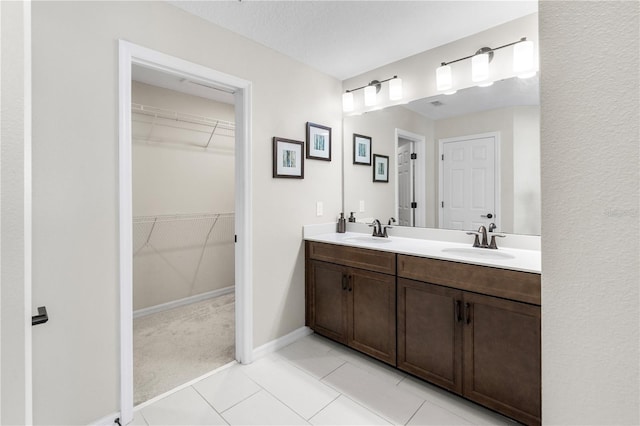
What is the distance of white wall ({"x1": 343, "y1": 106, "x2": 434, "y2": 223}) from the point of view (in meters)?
2.51

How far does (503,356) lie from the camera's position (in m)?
1.58

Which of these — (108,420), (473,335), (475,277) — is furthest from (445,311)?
(108,420)

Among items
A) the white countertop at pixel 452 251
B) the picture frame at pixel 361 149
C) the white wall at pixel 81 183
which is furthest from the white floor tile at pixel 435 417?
the picture frame at pixel 361 149

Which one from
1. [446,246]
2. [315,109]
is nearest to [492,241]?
[446,246]

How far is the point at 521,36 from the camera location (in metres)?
1.94

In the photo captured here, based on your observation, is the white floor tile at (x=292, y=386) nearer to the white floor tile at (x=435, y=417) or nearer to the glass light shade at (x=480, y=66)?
the white floor tile at (x=435, y=417)

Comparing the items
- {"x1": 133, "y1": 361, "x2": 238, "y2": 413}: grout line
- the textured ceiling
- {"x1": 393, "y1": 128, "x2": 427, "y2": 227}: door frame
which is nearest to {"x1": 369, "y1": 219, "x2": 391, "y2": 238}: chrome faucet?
{"x1": 393, "y1": 128, "x2": 427, "y2": 227}: door frame

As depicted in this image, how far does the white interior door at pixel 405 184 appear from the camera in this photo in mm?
2569

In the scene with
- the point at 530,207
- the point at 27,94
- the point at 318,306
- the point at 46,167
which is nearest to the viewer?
the point at 27,94

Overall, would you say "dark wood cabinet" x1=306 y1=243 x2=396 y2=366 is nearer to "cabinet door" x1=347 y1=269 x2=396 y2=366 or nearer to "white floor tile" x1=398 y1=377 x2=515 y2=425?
"cabinet door" x1=347 y1=269 x2=396 y2=366

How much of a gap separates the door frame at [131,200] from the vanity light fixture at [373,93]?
3.41ft

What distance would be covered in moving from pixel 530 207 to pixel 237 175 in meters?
2.03

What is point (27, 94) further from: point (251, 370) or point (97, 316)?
point (251, 370)

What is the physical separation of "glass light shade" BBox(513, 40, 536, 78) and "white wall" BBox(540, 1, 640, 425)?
1.72 meters
